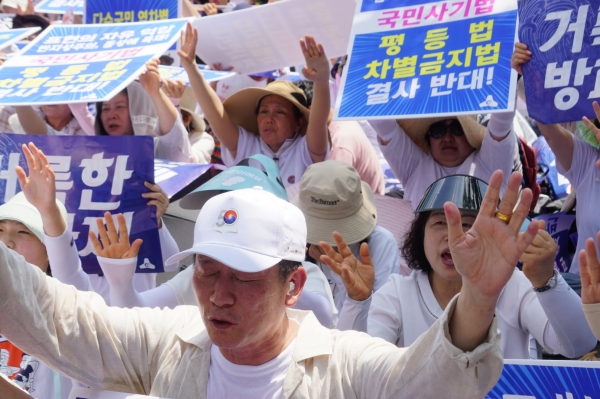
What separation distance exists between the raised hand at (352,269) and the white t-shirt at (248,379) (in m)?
0.93

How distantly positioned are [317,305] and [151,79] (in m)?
2.32

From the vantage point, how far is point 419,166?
15.8 feet

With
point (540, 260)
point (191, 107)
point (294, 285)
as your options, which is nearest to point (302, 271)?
point (294, 285)

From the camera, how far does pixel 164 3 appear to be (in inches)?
249

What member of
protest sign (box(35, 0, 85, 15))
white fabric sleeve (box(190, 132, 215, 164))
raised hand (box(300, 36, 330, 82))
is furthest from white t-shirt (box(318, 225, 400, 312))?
protest sign (box(35, 0, 85, 15))

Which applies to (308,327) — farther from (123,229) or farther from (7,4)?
(7,4)

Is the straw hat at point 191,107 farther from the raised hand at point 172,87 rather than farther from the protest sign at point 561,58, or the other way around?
the protest sign at point 561,58

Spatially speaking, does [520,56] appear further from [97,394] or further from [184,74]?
[184,74]

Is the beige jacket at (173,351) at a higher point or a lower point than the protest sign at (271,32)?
lower

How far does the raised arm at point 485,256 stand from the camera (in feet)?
6.16

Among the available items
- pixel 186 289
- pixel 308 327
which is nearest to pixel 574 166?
pixel 186 289

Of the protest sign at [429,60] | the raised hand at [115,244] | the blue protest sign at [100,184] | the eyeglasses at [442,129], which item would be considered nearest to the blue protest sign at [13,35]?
the blue protest sign at [100,184]

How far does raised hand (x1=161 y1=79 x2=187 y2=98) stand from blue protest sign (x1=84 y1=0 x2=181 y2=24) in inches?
32.6

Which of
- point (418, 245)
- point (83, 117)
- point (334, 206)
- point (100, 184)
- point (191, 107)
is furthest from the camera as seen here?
point (191, 107)
